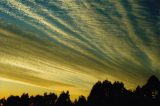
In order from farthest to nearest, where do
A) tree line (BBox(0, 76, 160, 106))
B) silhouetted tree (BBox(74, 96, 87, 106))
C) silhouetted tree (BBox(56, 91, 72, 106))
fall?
silhouetted tree (BBox(56, 91, 72, 106)) < silhouetted tree (BBox(74, 96, 87, 106)) < tree line (BBox(0, 76, 160, 106))

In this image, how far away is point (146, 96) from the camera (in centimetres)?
6359

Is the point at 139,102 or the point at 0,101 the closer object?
the point at 139,102

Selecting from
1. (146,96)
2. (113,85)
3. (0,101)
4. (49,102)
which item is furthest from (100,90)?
(0,101)

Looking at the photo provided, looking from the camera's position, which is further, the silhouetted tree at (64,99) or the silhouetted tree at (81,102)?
the silhouetted tree at (64,99)

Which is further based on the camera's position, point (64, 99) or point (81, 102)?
point (64, 99)

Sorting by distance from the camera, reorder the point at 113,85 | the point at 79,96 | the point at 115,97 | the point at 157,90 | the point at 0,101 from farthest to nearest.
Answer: the point at 0,101
the point at 79,96
the point at 113,85
the point at 115,97
the point at 157,90

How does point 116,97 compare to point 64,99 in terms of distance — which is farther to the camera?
point 64,99

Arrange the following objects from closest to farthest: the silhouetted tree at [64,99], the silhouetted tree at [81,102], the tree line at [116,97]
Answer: the tree line at [116,97] → the silhouetted tree at [81,102] → the silhouetted tree at [64,99]

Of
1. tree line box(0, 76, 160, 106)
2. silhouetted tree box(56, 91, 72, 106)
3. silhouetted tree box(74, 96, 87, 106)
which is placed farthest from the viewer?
silhouetted tree box(56, 91, 72, 106)

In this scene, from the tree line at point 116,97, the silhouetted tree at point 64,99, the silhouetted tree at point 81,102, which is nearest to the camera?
the tree line at point 116,97

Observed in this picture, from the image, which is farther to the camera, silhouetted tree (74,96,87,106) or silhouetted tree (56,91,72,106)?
silhouetted tree (56,91,72,106)

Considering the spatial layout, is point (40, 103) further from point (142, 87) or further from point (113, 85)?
point (142, 87)

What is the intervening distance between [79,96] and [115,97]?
2274 cm

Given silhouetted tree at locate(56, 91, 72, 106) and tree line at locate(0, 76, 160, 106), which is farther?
silhouetted tree at locate(56, 91, 72, 106)
